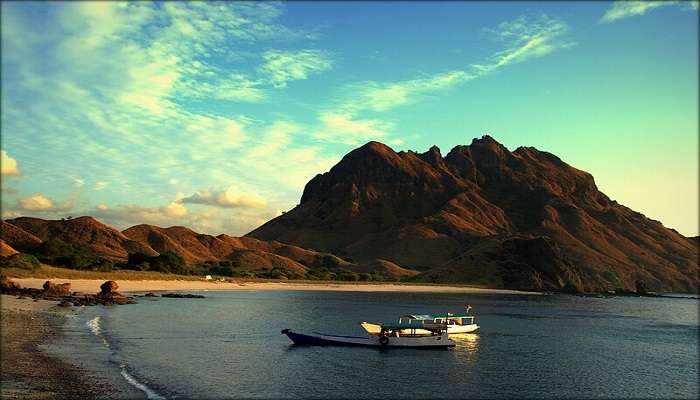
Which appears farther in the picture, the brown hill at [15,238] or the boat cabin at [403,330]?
the brown hill at [15,238]

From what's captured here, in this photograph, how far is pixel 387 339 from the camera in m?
64.8

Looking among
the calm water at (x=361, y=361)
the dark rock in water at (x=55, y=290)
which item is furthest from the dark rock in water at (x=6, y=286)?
the calm water at (x=361, y=361)

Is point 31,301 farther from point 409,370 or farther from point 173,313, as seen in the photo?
point 409,370

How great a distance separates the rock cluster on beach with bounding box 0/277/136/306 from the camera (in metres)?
85.2

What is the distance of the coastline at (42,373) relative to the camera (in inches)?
1224

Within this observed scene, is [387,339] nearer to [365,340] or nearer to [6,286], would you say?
[365,340]

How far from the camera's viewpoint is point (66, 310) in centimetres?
→ 7400

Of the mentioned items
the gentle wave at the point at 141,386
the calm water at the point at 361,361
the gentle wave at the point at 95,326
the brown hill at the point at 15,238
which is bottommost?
the calm water at the point at 361,361

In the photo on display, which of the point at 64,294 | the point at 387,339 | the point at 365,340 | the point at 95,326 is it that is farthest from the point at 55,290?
the point at 387,339

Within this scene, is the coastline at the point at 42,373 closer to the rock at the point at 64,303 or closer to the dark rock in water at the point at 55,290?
the rock at the point at 64,303

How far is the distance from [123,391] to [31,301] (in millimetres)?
55578

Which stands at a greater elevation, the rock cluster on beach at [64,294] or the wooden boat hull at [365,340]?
the rock cluster on beach at [64,294]

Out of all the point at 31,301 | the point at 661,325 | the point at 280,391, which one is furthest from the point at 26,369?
the point at 661,325

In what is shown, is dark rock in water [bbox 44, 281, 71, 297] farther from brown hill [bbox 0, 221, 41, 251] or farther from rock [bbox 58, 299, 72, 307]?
brown hill [bbox 0, 221, 41, 251]
